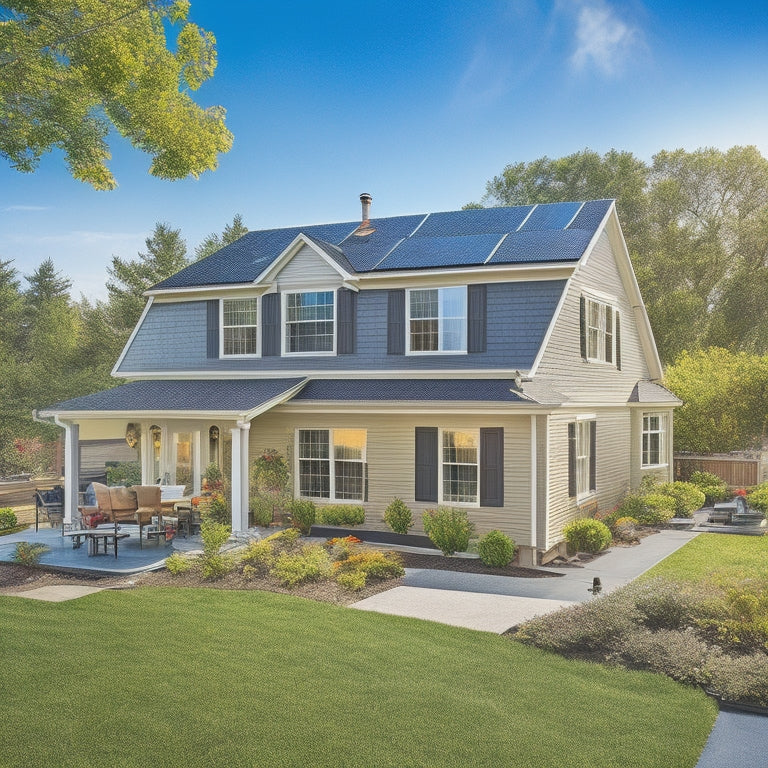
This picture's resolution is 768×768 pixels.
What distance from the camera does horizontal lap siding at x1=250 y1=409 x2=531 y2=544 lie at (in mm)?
15391

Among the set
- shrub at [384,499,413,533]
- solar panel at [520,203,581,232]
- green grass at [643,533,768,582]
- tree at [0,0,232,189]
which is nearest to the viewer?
tree at [0,0,232,189]

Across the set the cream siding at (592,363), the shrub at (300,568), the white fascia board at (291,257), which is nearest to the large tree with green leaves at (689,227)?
the cream siding at (592,363)

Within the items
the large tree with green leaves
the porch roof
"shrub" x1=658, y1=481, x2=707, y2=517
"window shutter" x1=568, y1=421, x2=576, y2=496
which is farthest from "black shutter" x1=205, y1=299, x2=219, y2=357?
the large tree with green leaves

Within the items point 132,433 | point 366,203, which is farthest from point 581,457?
point 132,433

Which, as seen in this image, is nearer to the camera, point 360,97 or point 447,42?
point 447,42

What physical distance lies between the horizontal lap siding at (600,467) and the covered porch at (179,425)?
6.22 m

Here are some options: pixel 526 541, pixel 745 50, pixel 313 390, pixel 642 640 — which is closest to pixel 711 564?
pixel 526 541

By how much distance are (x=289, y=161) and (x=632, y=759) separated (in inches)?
1127

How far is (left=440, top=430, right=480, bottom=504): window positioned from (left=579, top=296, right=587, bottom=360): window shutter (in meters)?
4.39

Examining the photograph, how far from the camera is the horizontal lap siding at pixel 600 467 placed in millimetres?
15883

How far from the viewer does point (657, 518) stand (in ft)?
65.2

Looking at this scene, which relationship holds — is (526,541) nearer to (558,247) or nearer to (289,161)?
(558,247)

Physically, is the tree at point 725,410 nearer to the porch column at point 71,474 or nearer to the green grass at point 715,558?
the green grass at point 715,558

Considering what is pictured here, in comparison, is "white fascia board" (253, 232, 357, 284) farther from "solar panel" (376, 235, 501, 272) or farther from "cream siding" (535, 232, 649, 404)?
"cream siding" (535, 232, 649, 404)
